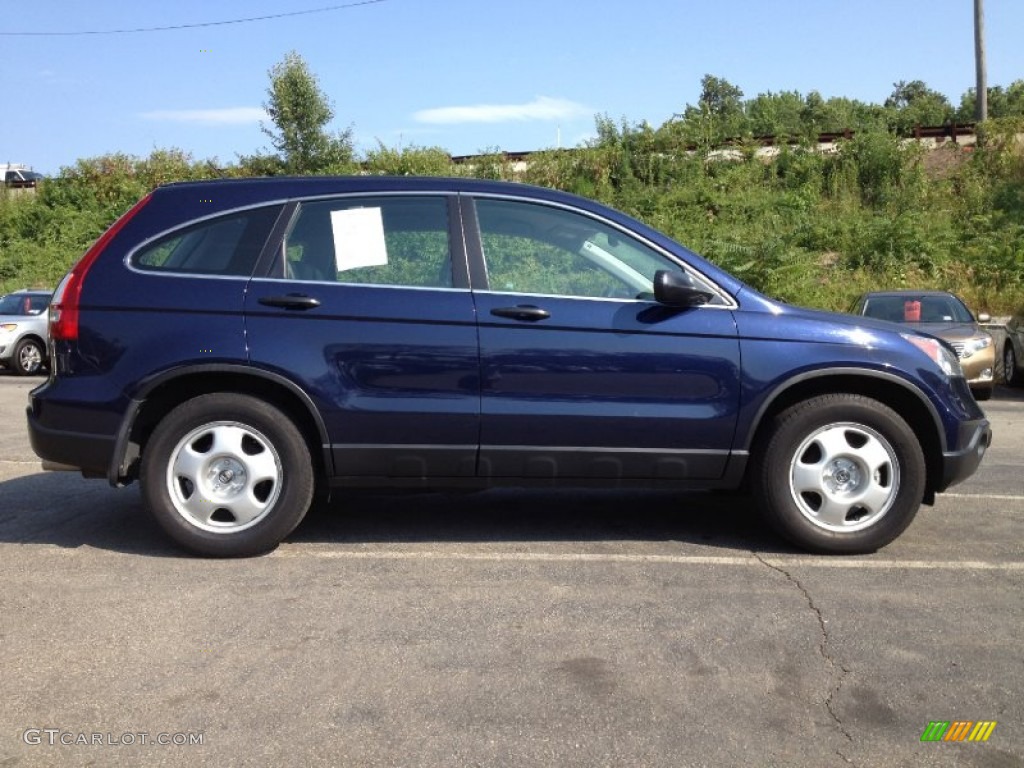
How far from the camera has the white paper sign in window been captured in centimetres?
496

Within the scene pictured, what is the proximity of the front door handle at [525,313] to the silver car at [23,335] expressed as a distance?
13630 mm

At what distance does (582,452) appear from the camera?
4883 millimetres

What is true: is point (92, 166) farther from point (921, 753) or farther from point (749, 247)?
point (921, 753)

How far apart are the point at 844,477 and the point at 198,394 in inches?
127

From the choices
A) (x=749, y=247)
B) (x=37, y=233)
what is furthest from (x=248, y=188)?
(x=37, y=233)

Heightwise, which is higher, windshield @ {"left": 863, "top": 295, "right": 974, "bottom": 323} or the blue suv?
the blue suv

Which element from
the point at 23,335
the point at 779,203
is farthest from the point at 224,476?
the point at 779,203

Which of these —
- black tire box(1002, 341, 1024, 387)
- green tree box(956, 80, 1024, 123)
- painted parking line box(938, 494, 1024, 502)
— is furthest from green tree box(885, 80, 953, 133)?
painted parking line box(938, 494, 1024, 502)

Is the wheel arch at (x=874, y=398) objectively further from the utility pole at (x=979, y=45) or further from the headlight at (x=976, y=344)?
the utility pole at (x=979, y=45)

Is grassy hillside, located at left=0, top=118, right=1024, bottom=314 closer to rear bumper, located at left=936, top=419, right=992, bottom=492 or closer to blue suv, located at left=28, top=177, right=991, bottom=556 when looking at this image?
rear bumper, located at left=936, top=419, right=992, bottom=492

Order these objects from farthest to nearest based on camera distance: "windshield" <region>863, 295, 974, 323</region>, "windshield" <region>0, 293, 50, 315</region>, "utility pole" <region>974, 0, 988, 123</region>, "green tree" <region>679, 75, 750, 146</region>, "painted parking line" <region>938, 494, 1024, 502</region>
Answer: "green tree" <region>679, 75, 750, 146</region> < "utility pole" <region>974, 0, 988, 123</region> < "windshield" <region>0, 293, 50, 315</region> < "windshield" <region>863, 295, 974, 323</region> < "painted parking line" <region>938, 494, 1024, 502</region>

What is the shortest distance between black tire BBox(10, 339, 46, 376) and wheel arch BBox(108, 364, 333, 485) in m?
13.1

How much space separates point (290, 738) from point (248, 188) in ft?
9.73

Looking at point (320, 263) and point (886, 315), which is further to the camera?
point (886, 315)
